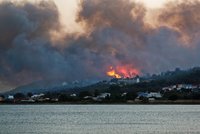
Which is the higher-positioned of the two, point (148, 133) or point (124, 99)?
point (124, 99)

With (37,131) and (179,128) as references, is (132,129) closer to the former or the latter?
(179,128)

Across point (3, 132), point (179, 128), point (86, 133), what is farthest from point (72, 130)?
point (179, 128)

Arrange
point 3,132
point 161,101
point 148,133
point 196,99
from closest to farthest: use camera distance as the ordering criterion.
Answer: point 148,133 → point 3,132 → point 196,99 → point 161,101

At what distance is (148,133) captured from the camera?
230 ft

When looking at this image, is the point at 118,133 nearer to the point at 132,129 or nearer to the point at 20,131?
the point at 132,129

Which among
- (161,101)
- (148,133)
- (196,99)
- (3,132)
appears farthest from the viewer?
(161,101)

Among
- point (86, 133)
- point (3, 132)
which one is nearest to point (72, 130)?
point (86, 133)

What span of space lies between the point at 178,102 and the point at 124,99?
72.9 feet

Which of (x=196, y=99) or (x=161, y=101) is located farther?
(x=161, y=101)

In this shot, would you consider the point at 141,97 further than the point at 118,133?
Yes

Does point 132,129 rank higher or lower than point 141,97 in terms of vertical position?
lower

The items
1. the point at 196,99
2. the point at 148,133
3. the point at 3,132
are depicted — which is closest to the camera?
the point at 148,133

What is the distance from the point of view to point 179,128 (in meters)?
77.5

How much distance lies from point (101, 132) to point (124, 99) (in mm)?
125482
